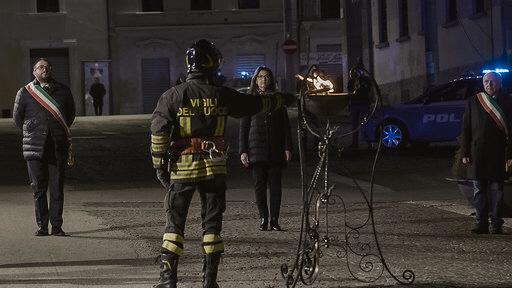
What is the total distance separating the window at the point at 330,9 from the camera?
53.0 m

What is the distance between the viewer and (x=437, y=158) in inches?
845

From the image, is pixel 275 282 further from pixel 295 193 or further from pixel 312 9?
pixel 312 9

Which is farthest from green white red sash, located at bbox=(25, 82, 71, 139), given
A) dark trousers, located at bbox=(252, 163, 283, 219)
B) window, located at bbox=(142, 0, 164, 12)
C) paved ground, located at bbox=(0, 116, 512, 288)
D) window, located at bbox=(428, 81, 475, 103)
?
window, located at bbox=(142, 0, 164, 12)

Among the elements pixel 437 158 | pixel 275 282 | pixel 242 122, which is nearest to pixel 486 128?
pixel 242 122

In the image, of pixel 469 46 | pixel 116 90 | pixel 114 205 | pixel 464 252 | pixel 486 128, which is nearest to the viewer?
pixel 464 252

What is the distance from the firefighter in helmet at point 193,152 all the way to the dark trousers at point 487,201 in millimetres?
4463

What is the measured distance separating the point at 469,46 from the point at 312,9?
2145cm

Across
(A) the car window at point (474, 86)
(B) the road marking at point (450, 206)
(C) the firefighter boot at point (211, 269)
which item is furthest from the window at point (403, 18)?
(C) the firefighter boot at point (211, 269)

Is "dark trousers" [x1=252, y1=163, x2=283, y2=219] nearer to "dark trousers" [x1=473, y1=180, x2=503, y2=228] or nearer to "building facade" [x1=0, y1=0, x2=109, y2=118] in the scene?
"dark trousers" [x1=473, y1=180, x2=503, y2=228]

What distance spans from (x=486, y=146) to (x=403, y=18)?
27.3 m

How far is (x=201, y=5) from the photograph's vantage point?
173 feet

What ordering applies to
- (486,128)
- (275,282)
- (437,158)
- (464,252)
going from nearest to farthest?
(275,282) < (464,252) < (486,128) < (437,158)

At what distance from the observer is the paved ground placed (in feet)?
30.6

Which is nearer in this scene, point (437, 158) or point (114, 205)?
point (114, 205)
